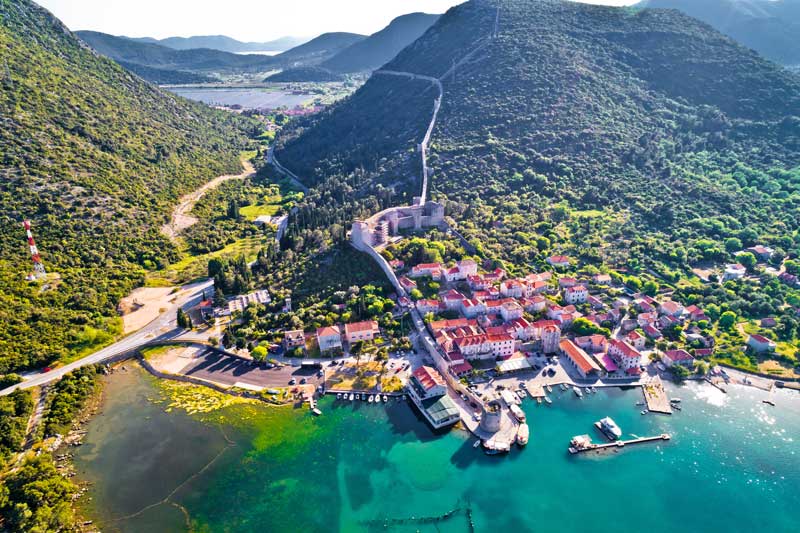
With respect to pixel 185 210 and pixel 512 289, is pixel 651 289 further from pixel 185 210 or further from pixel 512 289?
pixel 185 210

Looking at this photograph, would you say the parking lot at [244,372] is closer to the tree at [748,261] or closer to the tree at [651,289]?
the tree at [651,289]

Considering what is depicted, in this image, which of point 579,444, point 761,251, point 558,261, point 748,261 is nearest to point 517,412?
point 579,444

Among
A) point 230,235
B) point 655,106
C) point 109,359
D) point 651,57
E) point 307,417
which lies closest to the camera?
point 307,417

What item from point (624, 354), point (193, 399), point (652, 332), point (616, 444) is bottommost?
point (193, 399)

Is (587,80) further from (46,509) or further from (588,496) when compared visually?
(46,509)

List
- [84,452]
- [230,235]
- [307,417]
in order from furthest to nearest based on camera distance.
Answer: [230,235] < [307,417] < [84,452]

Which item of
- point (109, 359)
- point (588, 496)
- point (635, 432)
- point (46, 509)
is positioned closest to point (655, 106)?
point (635, 432)
